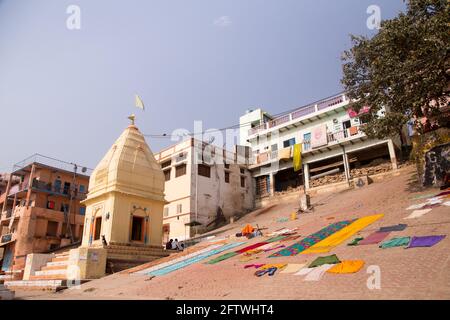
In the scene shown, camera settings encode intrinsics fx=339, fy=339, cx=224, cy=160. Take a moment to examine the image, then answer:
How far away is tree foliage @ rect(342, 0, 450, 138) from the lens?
1457 cm

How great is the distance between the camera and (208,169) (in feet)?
103

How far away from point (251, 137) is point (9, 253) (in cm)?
2703

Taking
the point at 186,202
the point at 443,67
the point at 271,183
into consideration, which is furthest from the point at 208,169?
the point at 443,67

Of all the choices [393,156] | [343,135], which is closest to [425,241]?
[393,156]

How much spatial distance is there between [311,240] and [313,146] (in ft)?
64.5

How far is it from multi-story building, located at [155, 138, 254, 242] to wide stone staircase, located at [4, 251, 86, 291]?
12.2 metres

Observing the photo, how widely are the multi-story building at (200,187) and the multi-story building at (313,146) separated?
8.37 ft

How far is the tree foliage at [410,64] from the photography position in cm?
1457

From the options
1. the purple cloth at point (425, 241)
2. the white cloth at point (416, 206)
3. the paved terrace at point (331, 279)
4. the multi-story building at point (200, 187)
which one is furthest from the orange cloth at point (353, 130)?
the purple cloth at point (425, 241)

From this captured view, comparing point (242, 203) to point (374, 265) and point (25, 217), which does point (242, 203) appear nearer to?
point (25, 217)

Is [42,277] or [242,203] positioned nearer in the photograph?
[42,277]

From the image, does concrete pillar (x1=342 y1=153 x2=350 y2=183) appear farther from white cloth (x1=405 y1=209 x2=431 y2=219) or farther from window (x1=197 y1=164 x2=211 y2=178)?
white cloth (x1=405 y1=209 x2=431 y2=219)

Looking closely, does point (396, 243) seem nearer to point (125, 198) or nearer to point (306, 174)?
point (125, 198)

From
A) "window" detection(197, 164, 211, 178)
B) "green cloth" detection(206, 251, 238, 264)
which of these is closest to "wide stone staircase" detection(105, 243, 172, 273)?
"green cloth" detection(206, 251, 238, 264)
